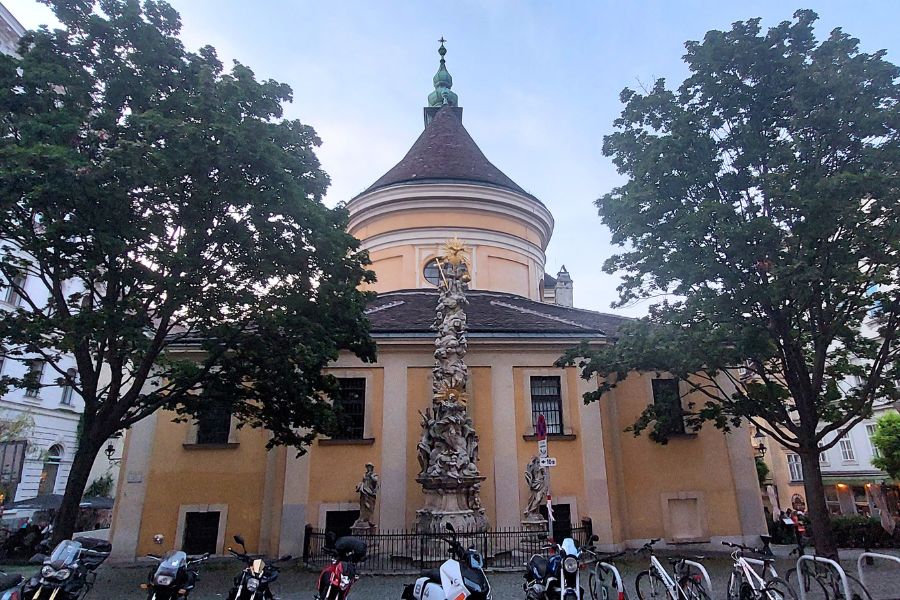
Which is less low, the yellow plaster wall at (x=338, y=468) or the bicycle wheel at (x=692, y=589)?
the yellow plaster wall at (x=338, y=468)

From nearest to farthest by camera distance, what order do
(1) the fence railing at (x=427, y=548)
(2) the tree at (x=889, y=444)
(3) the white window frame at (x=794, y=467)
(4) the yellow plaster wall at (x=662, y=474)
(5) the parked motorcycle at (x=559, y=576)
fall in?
(5) the parked motorcycle at (x=559, y=576) < (1) the fence railing at (x=427, y=548) < (4) the yellow plaster wall at (x=662, y=474) < (2) the tree at (x=889, y=444) < (3) the white window frame at (x=794, y=467)

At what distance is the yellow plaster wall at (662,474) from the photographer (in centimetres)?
1619

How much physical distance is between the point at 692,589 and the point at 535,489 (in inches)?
278

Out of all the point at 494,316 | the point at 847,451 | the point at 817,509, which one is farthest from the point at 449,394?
the point at 847,451

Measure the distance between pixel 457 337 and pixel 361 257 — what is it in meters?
3.55

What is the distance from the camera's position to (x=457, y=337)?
14.4m

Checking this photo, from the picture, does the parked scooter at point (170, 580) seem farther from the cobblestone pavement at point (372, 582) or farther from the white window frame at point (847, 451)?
the white window frame at point (847, 451)

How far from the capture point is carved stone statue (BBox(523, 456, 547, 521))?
14.4 meters

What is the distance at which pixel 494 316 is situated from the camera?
18438mm

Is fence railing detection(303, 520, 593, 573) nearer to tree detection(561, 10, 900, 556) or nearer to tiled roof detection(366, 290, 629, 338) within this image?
tree detection(561, 10, 900, 556)

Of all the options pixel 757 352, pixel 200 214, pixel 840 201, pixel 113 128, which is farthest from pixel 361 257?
pixel 840 201

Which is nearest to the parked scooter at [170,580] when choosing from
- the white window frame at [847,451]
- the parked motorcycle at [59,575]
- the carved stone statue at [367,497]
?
the parked motorcycle at [59,575]

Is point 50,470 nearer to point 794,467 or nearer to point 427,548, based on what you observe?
point 427,548

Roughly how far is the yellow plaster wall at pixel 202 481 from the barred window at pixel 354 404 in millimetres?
2629
